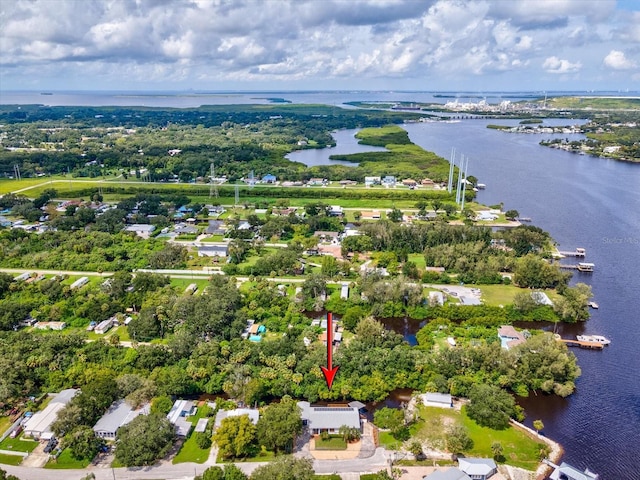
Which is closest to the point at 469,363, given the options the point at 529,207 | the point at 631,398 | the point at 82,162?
the point at 631,398

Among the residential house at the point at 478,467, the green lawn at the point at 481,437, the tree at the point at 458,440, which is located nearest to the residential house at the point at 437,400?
the green lawn at the point at 481,437

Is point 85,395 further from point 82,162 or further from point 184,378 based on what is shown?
point 82,162

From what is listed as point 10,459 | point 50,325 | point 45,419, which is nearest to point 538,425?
point 45,419

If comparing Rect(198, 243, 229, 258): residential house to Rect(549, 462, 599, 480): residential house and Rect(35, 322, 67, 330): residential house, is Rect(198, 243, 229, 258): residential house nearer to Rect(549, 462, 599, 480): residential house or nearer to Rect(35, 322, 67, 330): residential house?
Rect(35, 322, 67, 330): residential house

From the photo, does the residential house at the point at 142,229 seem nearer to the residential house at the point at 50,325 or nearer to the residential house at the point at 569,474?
the residential house at the point at 50,325

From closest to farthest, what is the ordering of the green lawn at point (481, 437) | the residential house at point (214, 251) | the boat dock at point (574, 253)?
the green lawn at point (481, 437) < the residential house at point (214, 251) < the boat dock at point (574, 253)

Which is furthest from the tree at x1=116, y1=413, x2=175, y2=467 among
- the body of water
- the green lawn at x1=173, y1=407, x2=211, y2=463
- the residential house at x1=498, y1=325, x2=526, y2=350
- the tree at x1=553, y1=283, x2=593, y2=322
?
the body of water

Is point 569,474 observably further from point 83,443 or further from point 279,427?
point 83,443
